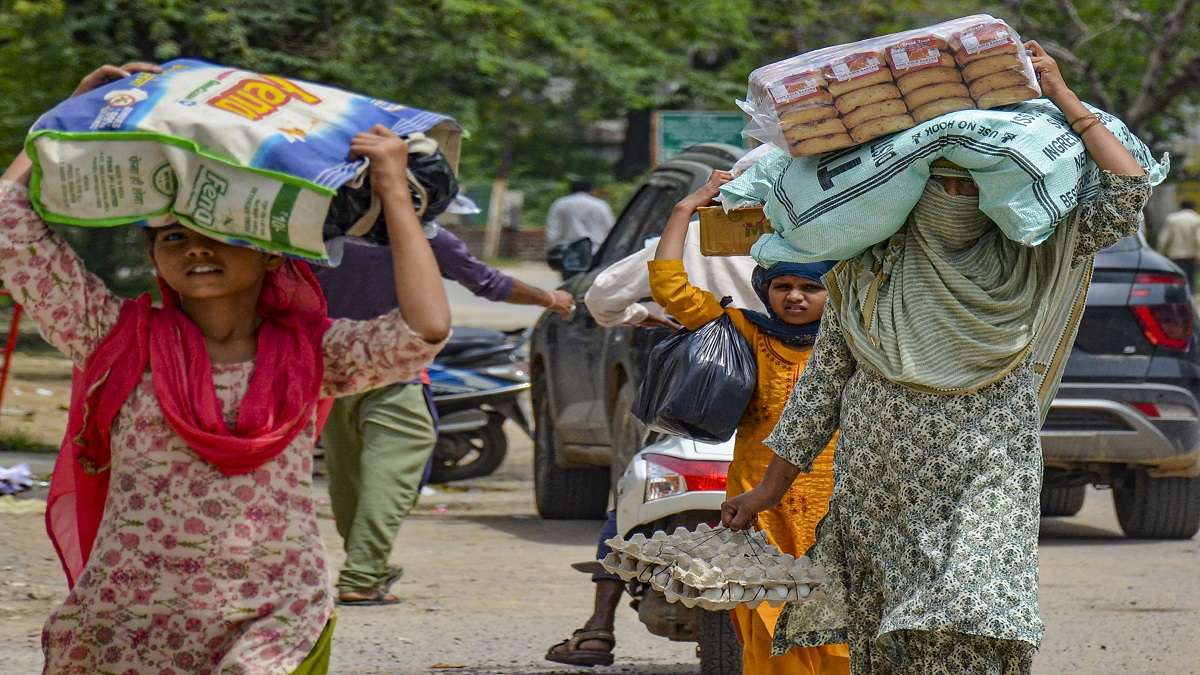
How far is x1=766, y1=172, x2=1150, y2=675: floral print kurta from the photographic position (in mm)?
3875

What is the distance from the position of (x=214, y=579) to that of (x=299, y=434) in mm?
324

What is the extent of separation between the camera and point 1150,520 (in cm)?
947

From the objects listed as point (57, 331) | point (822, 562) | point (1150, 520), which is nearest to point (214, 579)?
point (57, 331)

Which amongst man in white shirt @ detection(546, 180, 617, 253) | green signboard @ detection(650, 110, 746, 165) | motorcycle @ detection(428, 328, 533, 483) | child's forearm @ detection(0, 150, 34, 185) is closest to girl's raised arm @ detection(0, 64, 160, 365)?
child's forearm @ detection(0, 150, 34, 185)

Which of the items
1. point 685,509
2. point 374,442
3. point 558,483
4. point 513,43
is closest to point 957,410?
point 685,509

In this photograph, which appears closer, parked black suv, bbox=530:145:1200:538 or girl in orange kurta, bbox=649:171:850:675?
girl in orange kurta, bbox=649:171:850:675

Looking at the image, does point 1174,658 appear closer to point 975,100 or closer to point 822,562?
point 822,562

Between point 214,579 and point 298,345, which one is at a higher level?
point 298,345

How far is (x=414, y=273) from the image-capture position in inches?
138

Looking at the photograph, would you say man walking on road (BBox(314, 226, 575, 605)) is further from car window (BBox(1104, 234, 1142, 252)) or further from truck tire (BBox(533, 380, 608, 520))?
car window (BBox(1104, 234, 1142, 252))

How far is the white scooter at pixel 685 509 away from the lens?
5.79 m

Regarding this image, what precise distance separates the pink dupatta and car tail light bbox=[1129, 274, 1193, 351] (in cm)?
610

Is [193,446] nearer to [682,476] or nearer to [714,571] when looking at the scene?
[714,571]

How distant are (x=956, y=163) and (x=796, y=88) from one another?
1.29 feet
